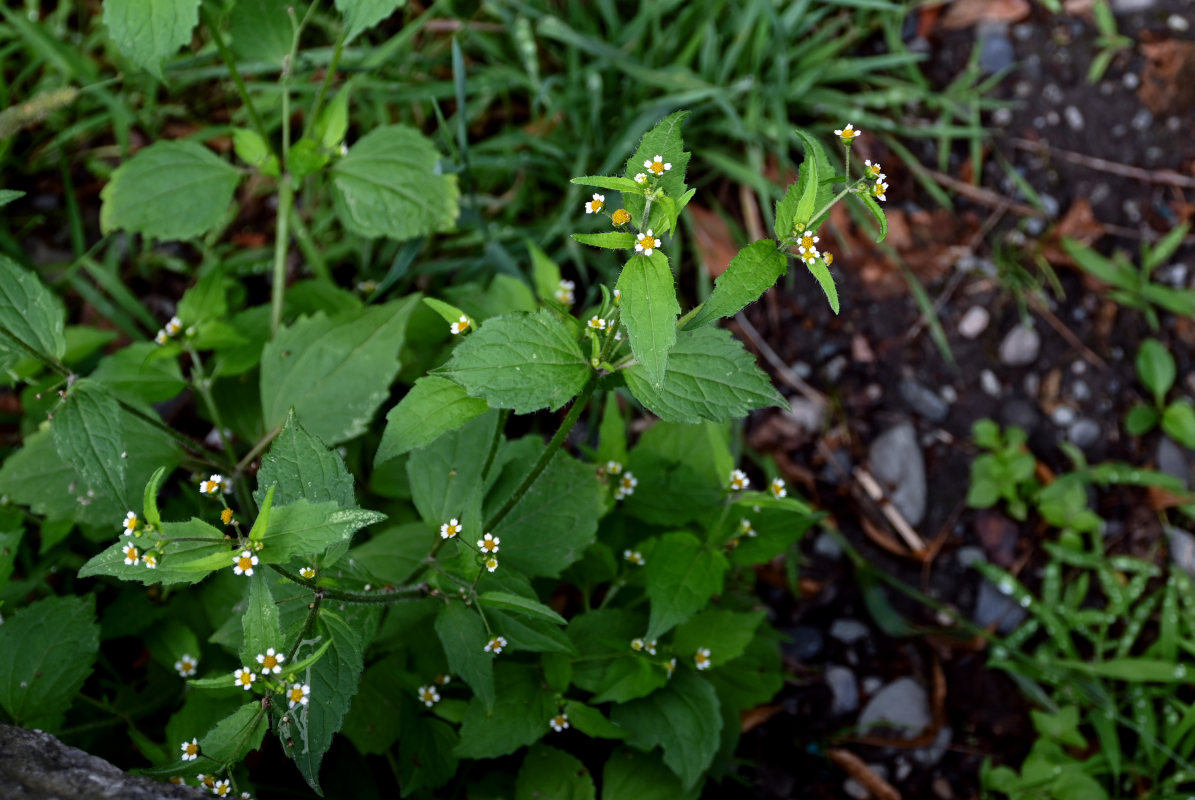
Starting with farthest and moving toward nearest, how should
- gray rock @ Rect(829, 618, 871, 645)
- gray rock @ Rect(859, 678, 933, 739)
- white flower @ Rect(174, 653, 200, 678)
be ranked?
gray rock @ Rect(829, 618, 871, 645) → gray rock @ Rect(859, 678, 933, 739) → white flower @ Rect(174, 653, 200, 678)

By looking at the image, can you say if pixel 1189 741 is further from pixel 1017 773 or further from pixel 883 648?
pixel 883 648

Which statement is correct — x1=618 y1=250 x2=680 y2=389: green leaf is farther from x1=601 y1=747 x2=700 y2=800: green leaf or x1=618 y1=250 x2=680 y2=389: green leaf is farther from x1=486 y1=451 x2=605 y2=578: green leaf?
x1=601 y1=747 x2=700 y2=800: green leaf

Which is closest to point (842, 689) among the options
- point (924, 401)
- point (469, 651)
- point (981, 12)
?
point (924, 401)

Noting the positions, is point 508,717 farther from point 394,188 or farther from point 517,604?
point 394,188

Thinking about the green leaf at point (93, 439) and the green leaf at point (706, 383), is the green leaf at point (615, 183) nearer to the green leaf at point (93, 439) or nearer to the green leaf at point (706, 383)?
the green leaf at point (706, 383)

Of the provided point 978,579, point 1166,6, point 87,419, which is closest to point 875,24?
point 1166,6

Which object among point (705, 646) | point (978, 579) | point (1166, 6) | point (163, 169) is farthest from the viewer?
point (1166, 6)

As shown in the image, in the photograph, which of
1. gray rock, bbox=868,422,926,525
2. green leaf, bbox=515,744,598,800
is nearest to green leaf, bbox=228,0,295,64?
green leaf, bbox=515,744,598,800
